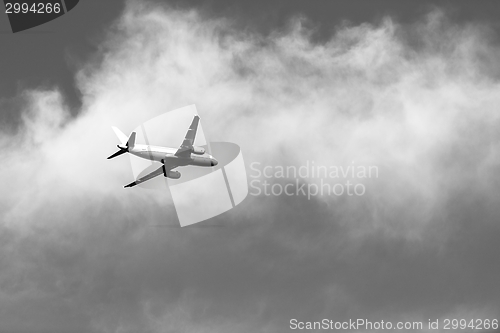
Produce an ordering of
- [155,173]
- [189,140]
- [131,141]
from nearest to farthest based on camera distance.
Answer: [189,140] → [131,141] → [155,173]

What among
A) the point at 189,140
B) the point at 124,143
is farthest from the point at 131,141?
the point at 189,140

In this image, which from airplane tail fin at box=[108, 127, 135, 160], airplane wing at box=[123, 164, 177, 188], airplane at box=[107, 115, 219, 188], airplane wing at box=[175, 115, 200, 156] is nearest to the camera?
airplane wing at box=[175, 115, 200, 156]

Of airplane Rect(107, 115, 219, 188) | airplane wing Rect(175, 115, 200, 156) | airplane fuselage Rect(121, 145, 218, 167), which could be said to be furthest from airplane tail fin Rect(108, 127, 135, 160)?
airplane wing Rect(175, 115, 200, 156)

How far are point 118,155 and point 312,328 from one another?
16148 mm

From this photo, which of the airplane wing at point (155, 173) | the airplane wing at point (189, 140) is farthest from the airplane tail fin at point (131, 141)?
the airplane wing at point (189, 140)

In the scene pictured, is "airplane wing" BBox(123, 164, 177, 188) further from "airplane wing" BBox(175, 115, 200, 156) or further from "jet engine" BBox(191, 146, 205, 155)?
"jet engine" BBox(191, 146, 205, 155)

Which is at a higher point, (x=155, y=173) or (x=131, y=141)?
(x=131, y=141)

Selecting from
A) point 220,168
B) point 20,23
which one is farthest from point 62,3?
point 220,168

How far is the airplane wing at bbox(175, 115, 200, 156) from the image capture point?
147 ft

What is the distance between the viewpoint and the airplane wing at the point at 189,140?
147ft

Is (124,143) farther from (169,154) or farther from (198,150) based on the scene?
(198,150)

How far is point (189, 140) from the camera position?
147ft

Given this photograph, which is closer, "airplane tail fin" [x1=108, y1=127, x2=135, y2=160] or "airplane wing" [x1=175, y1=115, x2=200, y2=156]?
"airplane wing" [x1=175, y1=115, x2=200, y2=156]

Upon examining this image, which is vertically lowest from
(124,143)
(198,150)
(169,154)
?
(198,150)
